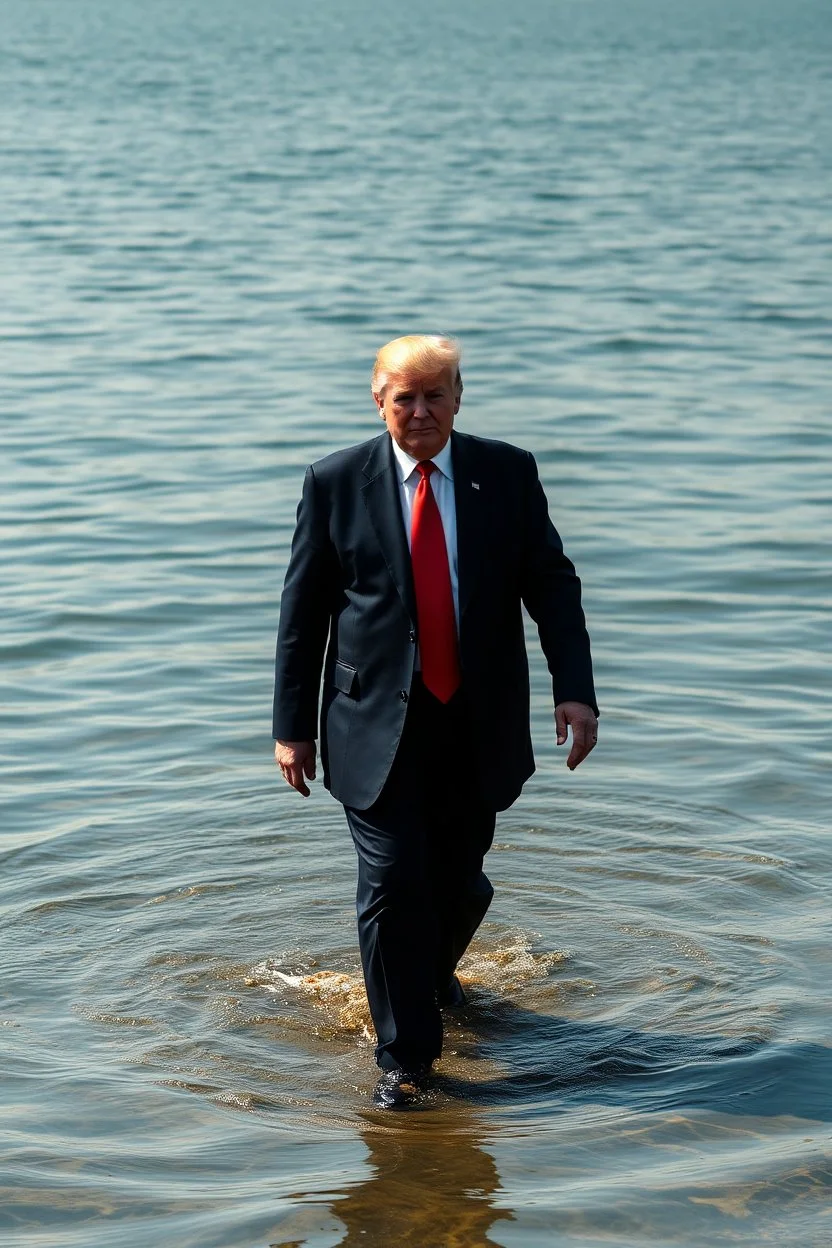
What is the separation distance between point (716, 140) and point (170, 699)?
29.4 metres

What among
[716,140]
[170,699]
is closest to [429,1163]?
[170,699]

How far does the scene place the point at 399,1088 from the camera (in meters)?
5.27

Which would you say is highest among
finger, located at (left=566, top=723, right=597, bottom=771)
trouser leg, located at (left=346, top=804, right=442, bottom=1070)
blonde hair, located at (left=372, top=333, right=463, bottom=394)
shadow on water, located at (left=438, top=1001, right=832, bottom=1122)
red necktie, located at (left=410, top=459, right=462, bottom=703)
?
blonde hair, located at (left=372, top=333, right=463, bottom=394)

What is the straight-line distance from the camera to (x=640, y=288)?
20.8m

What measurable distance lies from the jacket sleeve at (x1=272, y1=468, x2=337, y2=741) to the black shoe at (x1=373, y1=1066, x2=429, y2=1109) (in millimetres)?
940

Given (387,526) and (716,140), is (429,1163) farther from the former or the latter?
(716,140)

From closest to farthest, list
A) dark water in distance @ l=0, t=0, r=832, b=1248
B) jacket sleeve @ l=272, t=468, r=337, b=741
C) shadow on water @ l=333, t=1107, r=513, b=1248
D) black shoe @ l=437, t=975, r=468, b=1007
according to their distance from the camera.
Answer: shadow on water @ l=333, t=1107, r=513, b=1248 → dark water in distance @ l=0, t=0, r=832, b=1248 → jacket sleeve @ l=272, t=468, r=337, b=741 → black shoe @ l=437, t=975, r=468, b=1007

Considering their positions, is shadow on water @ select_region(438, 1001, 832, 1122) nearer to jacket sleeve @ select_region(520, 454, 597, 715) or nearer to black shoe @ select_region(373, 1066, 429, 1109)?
black shoe @ select_region(373, 1066, 429, 1109)

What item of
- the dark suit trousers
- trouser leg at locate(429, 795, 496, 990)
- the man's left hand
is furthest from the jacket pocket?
the man's left hand

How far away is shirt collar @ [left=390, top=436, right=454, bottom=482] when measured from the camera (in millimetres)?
5142

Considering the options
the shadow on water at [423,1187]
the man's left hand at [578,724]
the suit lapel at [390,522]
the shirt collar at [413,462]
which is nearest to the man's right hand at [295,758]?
the suit lapel at [390,522]

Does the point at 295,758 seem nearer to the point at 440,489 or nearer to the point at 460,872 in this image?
the point at 460,872

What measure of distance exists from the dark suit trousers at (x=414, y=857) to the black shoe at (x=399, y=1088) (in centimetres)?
3

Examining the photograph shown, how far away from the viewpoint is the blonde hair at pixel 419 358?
16.2 feet
